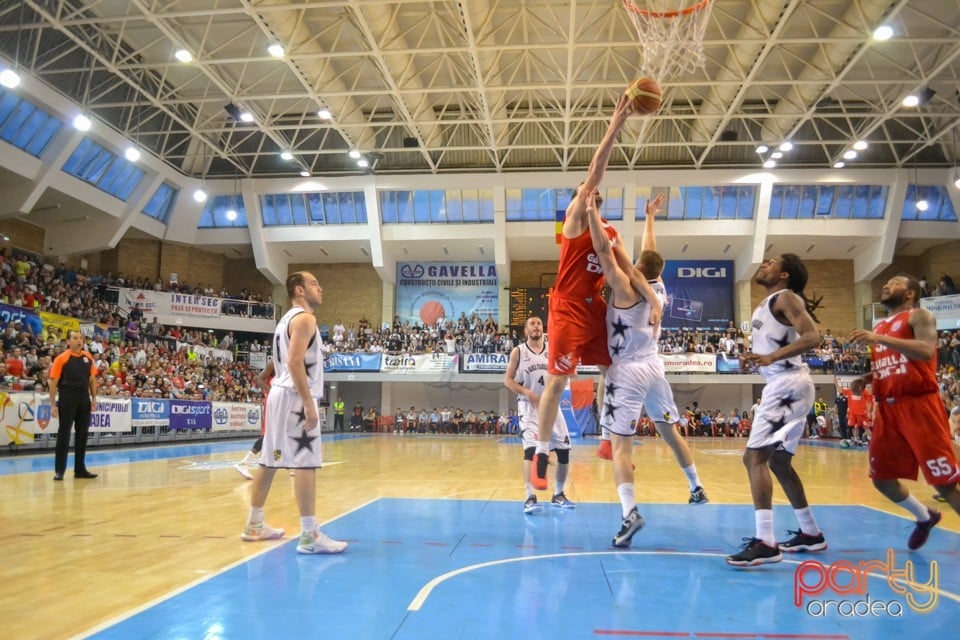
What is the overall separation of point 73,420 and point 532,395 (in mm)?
6336

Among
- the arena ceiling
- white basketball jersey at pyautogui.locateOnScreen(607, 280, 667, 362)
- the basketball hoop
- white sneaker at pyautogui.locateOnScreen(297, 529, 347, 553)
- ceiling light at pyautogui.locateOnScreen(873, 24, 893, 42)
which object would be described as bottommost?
white sneaker at pyautogui.locateOnScreen(297, 529, 347, 553)

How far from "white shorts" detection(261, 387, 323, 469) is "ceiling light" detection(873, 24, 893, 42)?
763 inches

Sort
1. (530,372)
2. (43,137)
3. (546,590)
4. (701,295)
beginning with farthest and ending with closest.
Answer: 1. (701,295)
2. (43,137)
3. (530,372)
4. (546,590)

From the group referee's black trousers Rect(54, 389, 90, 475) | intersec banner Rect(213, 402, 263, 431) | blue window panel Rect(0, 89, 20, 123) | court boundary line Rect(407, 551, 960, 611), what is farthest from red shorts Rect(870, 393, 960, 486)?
blue window panel Rect(0, 89, 20, 123)

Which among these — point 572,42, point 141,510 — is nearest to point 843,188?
point 572,42

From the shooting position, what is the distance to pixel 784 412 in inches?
170

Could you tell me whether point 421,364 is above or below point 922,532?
above

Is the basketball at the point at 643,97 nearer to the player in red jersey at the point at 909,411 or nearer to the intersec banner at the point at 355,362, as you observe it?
the player in red jersey at the point at 909,411

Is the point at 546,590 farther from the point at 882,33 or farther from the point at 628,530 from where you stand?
the point at 882,33

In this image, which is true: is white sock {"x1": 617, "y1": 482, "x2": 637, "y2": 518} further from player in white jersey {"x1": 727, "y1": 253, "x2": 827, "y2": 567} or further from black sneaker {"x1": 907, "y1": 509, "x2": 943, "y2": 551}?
black sneaker {"x1": 907, "y1": 509, "x2": 943, "y2": 551}

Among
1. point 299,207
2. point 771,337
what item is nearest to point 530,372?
point 771,337

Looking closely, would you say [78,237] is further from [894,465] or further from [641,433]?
[894,465]

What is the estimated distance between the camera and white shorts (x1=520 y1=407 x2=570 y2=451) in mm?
6387

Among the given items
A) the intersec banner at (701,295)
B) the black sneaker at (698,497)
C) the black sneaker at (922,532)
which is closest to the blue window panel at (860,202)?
the intersec banner at (701,295)
